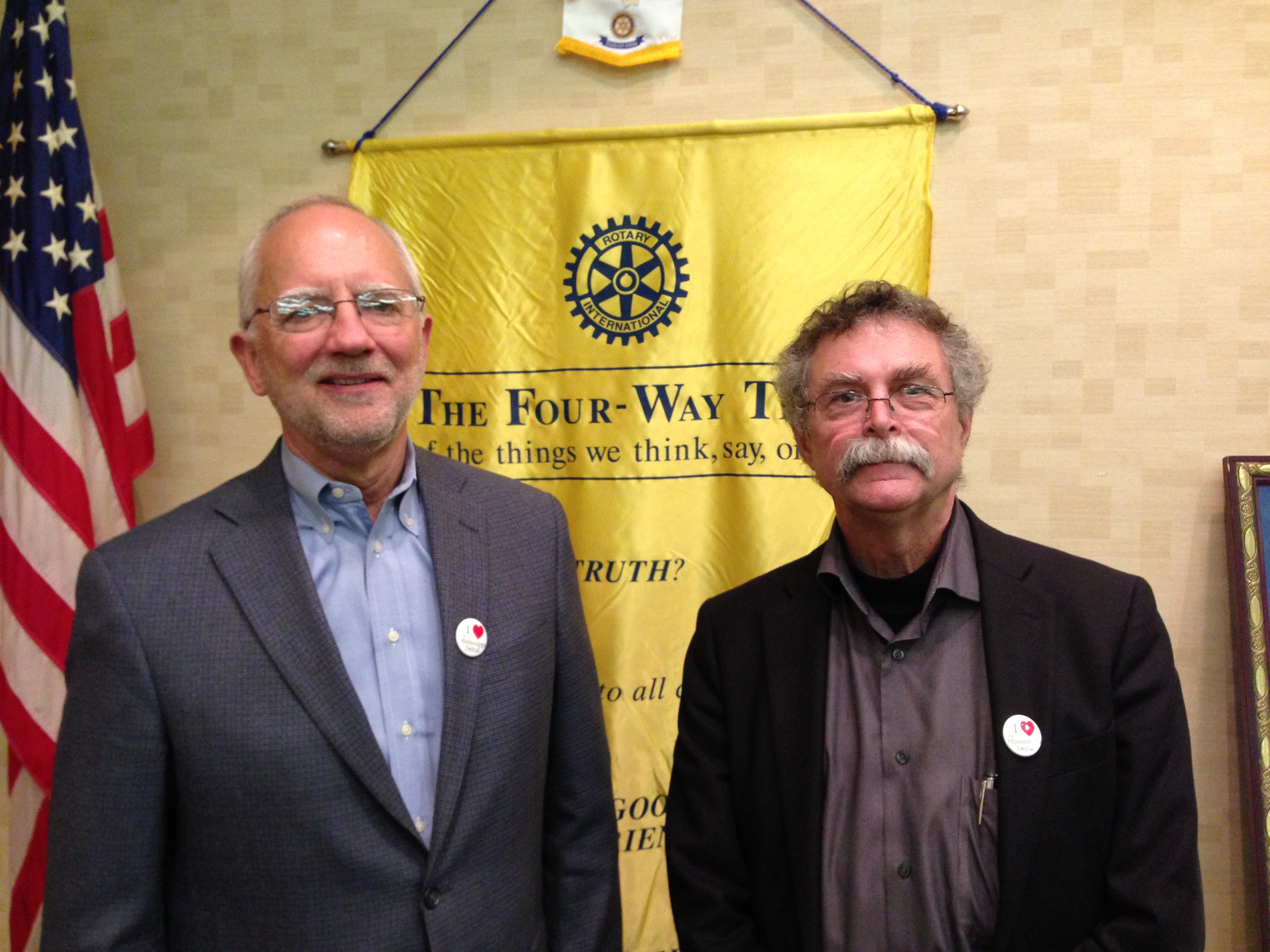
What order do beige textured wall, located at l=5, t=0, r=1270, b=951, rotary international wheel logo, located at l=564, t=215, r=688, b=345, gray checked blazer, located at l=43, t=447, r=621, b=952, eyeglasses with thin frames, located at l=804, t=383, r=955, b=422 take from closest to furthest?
gray checked blazer, located at l=43, t=447, r=621, b=952 < eyeglasses with thin frames, located at l=804, t=383, r=955, b=422 < beige textured wall, located at l=5, t=0, r=1270, b=951 < rotary international wheel logo, located at l=564, t=215, r=688, b=345

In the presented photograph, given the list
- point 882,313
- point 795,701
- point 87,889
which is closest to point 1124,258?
point 882,313

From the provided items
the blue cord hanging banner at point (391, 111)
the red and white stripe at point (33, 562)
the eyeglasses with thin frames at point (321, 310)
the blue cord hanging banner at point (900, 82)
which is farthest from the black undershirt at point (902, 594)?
the red and white stripe at point (33, 562)

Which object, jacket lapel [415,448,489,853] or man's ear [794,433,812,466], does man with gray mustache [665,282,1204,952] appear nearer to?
man's ear [794,433,812,466]

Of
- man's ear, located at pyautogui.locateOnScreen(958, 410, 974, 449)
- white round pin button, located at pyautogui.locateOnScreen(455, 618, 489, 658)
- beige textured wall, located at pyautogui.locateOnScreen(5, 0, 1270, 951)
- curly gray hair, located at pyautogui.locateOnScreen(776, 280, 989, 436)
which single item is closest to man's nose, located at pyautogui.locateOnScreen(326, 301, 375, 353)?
white round pin button, located at pyautogui.locateOnScreen(455, 618, 489, 658)

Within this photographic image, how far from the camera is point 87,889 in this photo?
4.03ft

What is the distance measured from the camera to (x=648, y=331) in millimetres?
2414

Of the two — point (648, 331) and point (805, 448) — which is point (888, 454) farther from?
point (648, 331)

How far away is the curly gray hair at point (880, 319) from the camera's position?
1497 millimetres

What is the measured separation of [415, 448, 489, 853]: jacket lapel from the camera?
4.23ft

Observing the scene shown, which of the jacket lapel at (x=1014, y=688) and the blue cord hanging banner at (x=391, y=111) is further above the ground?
the blue cord hanging banner at (x=391, y=111)

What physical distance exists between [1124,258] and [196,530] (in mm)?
2165

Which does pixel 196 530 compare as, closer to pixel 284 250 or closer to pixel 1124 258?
pixel 284 250

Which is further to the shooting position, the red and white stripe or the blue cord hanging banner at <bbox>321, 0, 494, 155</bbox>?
the blue cord hanging banner at <bbox>321, 0, 494, 155</bbox>

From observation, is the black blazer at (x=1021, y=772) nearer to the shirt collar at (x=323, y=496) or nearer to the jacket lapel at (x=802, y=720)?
the jacket lapel at (x=802, y=720)
